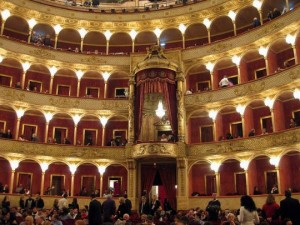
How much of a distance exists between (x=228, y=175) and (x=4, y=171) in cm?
1633

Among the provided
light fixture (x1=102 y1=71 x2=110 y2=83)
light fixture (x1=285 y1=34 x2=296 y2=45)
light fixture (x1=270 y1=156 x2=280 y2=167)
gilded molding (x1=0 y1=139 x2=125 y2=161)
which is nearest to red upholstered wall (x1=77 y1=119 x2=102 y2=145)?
gilded molding (x1=0 y1=139 x2=125 y2=161)

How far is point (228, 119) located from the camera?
27.0 meters

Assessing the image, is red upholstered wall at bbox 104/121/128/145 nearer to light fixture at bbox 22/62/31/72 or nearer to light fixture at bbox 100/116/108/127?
light fixture at bbox 100/116/108/127

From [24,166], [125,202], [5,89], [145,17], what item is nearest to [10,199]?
[24,166]

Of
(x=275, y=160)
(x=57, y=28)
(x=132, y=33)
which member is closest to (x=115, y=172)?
(x=132, y=33)

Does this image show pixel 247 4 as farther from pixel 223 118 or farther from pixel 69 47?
pixel 69 47

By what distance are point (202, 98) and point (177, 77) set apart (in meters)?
2.49

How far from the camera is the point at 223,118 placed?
89.0ft

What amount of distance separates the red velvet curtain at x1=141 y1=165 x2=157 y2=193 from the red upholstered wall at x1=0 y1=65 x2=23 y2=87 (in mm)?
12415

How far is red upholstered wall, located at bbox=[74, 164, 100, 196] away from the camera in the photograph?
90.1 ft

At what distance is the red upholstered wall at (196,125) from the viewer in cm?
2748

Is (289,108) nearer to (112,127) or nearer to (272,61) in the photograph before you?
(272,61)

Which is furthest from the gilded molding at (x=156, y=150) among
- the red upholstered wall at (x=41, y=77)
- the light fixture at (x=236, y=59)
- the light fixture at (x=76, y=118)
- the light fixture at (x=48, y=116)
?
the red upholstered wall at (x=41, y=77)

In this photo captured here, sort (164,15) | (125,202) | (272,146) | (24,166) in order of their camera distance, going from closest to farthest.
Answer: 1. (125,202)
2. (272,146)
3. (24,166)
4. (164,15)
